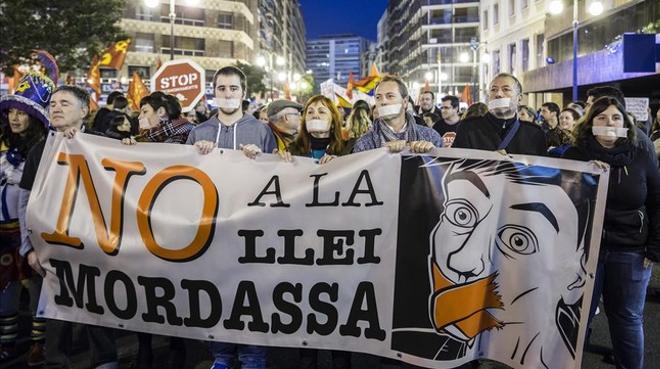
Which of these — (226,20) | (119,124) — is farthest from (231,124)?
(226,20)

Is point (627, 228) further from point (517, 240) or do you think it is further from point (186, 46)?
point (186, 46)

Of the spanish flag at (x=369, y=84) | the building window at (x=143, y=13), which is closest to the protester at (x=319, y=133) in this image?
the spanish flag at (x=369, y=84)

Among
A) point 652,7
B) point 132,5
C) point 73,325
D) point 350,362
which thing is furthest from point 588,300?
point 132,5

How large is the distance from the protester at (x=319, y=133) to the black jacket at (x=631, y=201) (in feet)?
6.25

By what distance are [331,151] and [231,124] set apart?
0.88 meters

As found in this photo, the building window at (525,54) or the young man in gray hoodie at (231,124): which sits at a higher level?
the building window at (525,54)

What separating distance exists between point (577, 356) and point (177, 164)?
2663 millimetres

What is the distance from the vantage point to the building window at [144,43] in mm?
52375

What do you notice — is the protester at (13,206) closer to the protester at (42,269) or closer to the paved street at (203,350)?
the paved street at (203,350)

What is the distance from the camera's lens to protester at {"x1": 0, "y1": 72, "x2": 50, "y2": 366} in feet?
14.7

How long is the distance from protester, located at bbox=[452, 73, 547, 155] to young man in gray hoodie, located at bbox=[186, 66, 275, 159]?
1447mm

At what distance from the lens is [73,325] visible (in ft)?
14.6

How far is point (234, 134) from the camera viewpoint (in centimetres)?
436

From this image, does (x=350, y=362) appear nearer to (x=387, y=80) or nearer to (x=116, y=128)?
(x=387, y=80)
